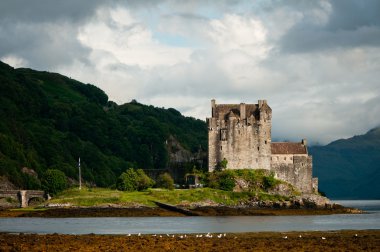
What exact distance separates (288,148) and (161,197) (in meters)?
21.5

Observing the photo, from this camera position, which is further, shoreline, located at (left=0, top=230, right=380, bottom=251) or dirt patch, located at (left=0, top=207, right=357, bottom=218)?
dirt patch, located at (left=0, top=207, right=357, bottom=218)

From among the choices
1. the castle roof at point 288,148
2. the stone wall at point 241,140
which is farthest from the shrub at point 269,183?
the castle roof at point 288,148

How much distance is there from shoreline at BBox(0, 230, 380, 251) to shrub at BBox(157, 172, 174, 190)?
5289 centimetres

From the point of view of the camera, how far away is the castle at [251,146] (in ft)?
392

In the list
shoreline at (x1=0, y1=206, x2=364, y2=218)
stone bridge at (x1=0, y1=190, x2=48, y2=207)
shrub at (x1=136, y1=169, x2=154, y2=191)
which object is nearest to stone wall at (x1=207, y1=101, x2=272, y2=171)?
shrub at (x1=136, y1=169, x2=154, y2=191)

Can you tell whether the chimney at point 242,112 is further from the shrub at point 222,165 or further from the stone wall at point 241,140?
the shrub at point 222,165

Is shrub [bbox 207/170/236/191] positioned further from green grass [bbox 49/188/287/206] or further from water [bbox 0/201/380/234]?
water [bbox 0/201/380/234]

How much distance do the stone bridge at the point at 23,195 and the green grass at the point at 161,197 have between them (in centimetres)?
844

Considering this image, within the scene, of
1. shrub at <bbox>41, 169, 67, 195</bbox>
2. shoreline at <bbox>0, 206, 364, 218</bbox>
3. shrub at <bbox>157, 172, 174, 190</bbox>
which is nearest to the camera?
shoreline at <bbox>0, 206, 364, 218</bbox>

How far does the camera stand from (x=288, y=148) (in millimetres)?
123250

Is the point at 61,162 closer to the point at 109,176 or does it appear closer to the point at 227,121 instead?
the point at 109,176

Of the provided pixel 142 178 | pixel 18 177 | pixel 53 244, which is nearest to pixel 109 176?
pixel 18 177

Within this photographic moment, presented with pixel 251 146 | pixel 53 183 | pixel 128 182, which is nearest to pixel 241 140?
pixel 251 146

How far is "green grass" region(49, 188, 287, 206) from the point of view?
110875 mm
